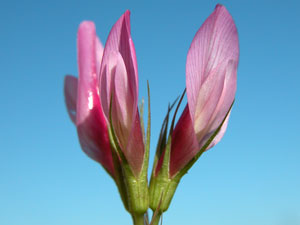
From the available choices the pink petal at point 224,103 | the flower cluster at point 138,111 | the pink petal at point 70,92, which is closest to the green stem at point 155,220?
the flower cluster at point 138,111

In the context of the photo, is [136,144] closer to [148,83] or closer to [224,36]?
[148,83]

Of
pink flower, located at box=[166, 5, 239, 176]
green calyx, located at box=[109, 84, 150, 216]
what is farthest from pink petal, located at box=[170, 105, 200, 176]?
green calyx, located at box=[109, 84, 150, 216]

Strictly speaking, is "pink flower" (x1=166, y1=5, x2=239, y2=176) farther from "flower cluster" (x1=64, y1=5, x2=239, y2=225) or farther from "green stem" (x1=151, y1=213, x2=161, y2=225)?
"green stem" (x1=151, y1=213, x2=161, y2=225)

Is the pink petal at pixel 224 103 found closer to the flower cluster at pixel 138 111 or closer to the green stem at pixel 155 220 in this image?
the flower cluster at pixel 138 111

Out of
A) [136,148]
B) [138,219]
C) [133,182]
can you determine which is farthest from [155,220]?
[136,148]

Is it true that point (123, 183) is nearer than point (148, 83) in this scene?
Yes

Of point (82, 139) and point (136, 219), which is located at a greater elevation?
point (82, 139)

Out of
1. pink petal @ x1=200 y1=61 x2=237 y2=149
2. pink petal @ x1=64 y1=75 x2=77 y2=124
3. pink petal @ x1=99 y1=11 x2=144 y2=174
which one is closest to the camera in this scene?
pink petal @ x1=99 y1=11 x2=144 y2=174

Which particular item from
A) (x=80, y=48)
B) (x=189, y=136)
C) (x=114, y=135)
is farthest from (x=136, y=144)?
(x=80, y=48)
